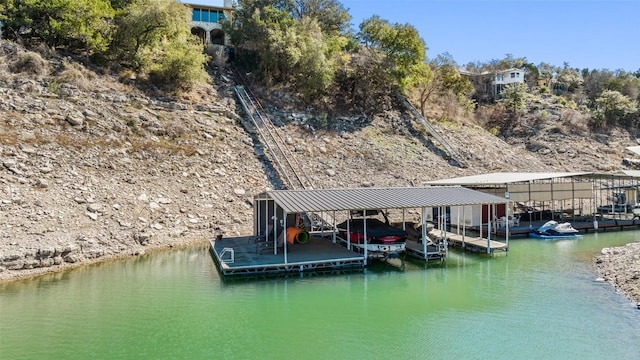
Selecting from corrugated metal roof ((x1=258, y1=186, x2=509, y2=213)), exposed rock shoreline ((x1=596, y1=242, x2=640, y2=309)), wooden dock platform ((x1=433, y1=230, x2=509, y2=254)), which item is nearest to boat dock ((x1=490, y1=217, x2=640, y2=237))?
wooden dock platform ((x1=433, y1=230, x2=509, y2=254))

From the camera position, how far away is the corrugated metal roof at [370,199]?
1489cm

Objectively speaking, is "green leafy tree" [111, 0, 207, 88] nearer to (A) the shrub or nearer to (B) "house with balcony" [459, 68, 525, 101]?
(A) the shrub

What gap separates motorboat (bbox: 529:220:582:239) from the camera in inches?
886

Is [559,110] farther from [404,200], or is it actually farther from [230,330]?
[230,330]

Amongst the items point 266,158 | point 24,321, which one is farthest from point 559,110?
point 24,321

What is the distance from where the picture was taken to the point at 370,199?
16141 millimetres

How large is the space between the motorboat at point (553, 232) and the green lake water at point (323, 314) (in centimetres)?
659

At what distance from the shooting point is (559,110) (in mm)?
47406

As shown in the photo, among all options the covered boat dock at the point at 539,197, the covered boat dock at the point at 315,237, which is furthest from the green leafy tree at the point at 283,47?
the covered boat dock at the point at 315,237

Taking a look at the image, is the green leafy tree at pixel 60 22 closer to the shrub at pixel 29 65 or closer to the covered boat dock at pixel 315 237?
the shrub at pixel 29 65

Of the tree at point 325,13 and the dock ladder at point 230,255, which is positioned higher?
the tree at point 325,13

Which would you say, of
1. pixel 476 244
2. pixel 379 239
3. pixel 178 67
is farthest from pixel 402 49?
pixel 379 239

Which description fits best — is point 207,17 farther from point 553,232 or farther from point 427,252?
point 553,232

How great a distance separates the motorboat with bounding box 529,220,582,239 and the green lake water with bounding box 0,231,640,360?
6.59 metres
